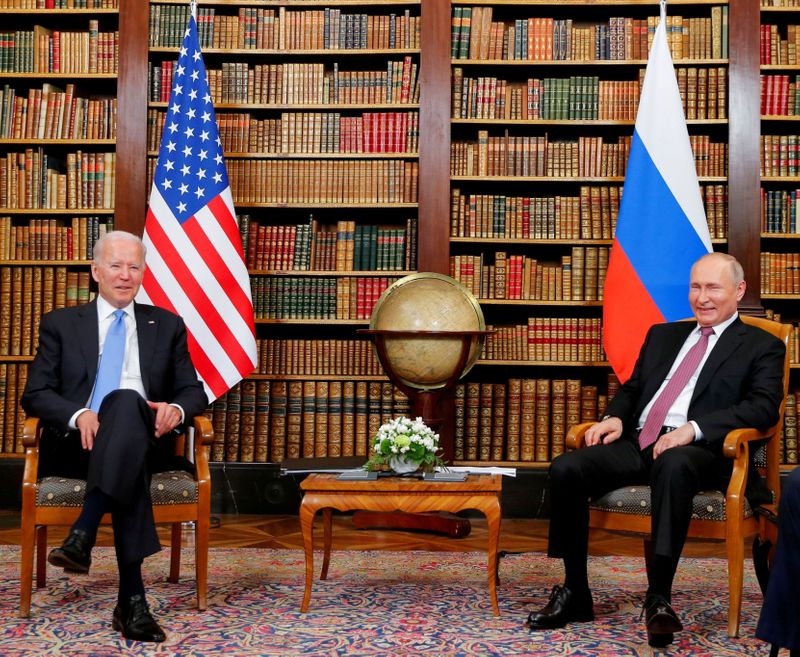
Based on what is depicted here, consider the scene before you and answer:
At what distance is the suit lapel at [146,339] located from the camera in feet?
12.0

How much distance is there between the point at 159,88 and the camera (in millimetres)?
5684

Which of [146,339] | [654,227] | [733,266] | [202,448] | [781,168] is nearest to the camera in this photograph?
[202,448]

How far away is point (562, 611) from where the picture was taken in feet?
10.5

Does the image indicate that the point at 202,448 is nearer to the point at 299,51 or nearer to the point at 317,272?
→ the point at 317,272

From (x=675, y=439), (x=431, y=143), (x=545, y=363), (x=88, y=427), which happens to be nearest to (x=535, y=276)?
(x=545, y=363)

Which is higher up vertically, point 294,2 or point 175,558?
point 294,2

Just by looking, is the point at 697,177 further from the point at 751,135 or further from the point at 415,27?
the point at 415,27

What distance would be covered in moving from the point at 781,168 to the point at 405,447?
3243 mm

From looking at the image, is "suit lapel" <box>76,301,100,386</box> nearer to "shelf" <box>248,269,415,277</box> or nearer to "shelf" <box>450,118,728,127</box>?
"shelf" <box>248,269,415,277</box>

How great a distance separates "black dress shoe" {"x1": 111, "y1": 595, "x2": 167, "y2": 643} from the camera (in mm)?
2996

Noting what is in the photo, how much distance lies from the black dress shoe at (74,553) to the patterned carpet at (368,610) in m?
0.23

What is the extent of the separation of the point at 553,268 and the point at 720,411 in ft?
7.68

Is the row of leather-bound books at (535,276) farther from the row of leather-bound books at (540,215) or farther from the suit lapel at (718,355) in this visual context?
the suit lapel at (718,355)

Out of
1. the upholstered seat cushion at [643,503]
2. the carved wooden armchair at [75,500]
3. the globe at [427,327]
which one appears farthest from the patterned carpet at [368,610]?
the globe at [427,327]
